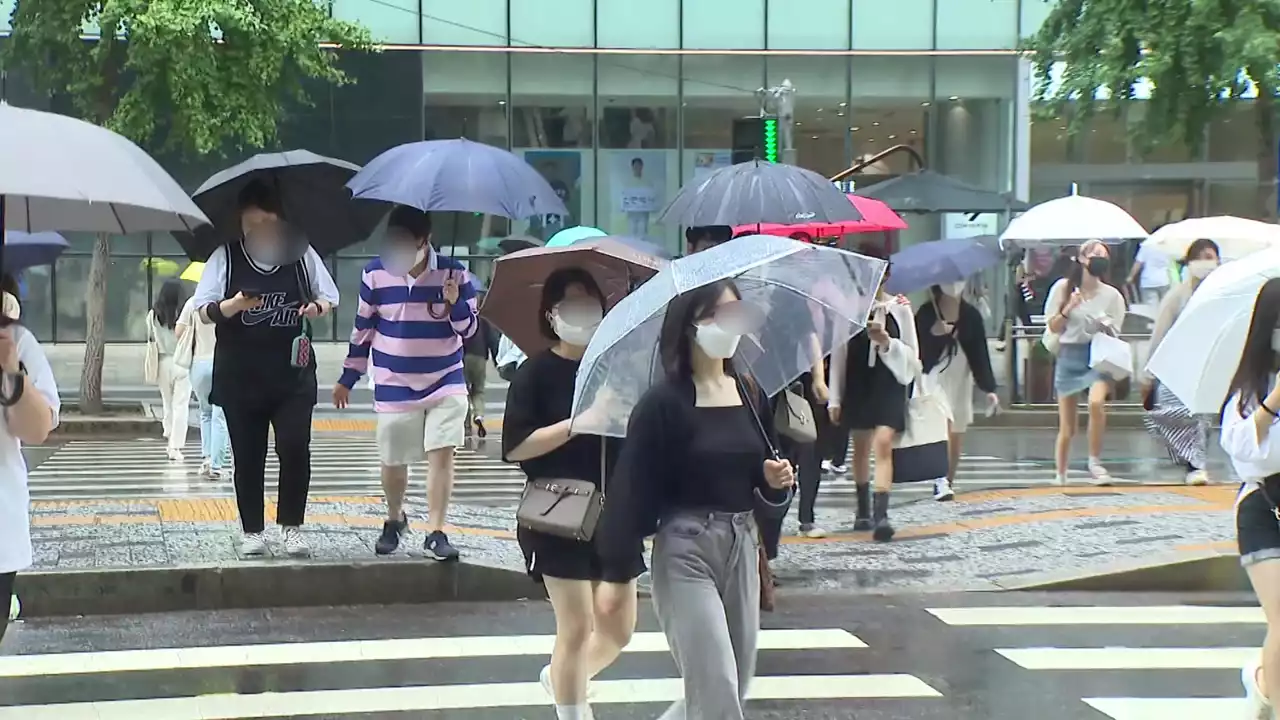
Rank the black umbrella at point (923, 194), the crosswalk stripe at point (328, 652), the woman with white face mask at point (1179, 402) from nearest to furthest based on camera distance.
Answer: the crosswalk stripe at point (328, 652)
the woman with white face mask at point (1179, 402)
the black umbrella at point (923, 194)

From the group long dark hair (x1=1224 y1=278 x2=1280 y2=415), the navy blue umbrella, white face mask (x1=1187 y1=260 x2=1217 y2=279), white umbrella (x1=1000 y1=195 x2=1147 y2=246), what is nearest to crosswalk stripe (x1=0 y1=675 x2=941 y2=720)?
long dark hair (x1=1224 y1=278 x2=1280 y2=415)

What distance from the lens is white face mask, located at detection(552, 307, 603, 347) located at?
5.29m

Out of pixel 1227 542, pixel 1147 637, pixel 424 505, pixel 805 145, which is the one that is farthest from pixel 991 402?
pixel 805 145

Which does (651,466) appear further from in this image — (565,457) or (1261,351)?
(1261,351)

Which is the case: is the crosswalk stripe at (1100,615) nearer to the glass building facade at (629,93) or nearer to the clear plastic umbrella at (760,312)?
the clear plastic umbrella at (760,312)

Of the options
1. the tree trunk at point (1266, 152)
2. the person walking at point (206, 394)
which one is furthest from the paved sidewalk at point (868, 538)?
the tree trunk at point (1266, 152)

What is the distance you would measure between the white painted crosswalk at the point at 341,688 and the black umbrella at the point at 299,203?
2.18m

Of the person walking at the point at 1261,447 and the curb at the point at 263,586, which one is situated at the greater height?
the person walking at the point at 1261,447

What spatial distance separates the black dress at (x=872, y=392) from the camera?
32.9 ft

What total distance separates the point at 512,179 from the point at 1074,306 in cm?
591

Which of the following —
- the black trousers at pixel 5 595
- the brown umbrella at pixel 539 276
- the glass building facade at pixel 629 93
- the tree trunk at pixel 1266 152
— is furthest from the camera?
the glass building facade at pixel 629 93

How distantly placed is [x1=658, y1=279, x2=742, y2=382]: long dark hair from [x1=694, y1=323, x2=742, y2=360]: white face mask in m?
0.03

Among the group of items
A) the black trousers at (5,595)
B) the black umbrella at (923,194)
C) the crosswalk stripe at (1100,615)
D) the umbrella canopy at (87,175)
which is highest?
the black umbrella at (923,194)

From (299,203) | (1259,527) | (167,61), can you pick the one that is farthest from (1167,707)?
(167,61)
